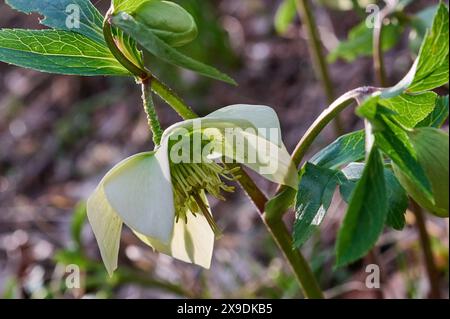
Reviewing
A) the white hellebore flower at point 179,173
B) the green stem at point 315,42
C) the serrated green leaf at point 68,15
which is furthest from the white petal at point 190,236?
the green stem at point 315,42

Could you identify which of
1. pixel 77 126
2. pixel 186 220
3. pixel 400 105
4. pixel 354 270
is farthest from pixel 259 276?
pixel 77 126

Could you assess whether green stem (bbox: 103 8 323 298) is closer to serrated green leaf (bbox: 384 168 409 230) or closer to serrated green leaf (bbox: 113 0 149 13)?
serrated green leaf (bbox: 113 0 149 13)

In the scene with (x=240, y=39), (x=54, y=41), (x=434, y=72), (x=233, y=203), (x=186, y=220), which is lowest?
(x=233, y=203)

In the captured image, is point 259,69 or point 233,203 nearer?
point 233,203

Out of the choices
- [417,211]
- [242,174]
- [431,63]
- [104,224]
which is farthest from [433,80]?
[417,211]

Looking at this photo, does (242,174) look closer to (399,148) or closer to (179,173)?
(179,173)

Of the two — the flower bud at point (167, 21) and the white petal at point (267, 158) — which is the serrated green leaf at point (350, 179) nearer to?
the white petal at point (267, 158)
